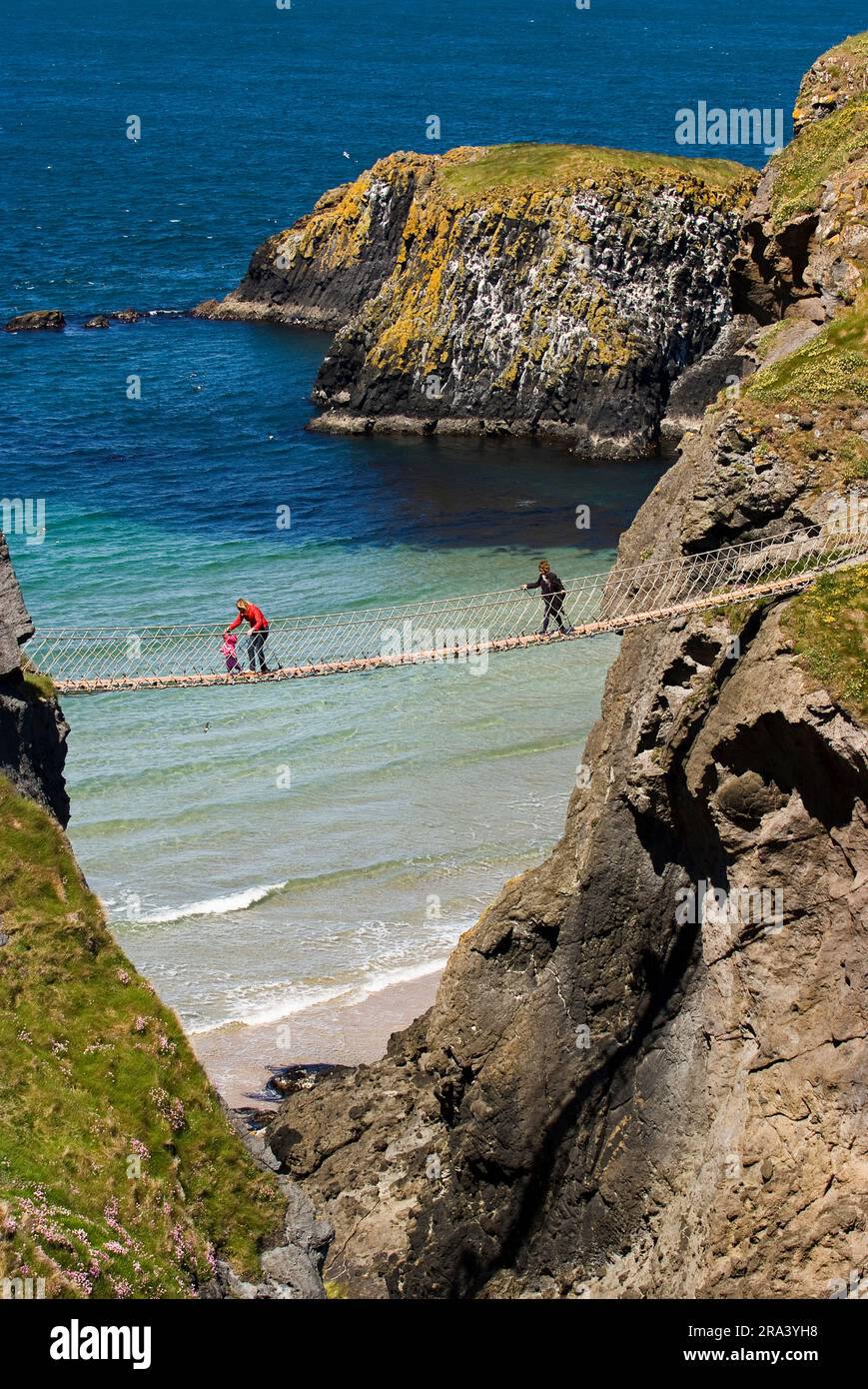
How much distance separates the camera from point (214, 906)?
35.8 meters

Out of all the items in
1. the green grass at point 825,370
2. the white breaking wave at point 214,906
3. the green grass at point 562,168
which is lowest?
the white breaking wave at point 214,906

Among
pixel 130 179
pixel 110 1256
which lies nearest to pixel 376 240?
pixel 130 179

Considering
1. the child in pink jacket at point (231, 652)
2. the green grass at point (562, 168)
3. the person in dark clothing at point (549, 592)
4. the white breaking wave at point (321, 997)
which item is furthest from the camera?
the green grass at point (562, 168)

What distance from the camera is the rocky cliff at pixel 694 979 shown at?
2234 centimetres

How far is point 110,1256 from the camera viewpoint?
17.8 metres

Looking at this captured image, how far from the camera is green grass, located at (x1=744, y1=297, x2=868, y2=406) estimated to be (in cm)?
2594

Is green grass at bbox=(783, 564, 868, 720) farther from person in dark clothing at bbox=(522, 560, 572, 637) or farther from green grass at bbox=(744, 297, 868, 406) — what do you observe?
person in dark clothing at bbox=(522, 560, 572, 637)

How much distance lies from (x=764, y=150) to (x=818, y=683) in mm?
110523

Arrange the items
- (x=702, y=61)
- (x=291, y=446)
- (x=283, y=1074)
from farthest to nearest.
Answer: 1. (x=702, y=61)
2. (x=291, y=446)
3. (x=283, y=1074)

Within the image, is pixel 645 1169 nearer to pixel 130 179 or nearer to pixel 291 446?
pixel 291 446

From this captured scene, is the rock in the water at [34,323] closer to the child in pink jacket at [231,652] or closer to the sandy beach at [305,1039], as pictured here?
the sandy beach at [305,1039]

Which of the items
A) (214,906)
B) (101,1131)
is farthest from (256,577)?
(101,1131)

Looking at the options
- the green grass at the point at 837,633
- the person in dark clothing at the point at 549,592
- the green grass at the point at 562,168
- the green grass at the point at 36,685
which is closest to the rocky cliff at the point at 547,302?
the green grass at the point at 562,168

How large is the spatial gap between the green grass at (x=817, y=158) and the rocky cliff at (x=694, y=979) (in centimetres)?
9
